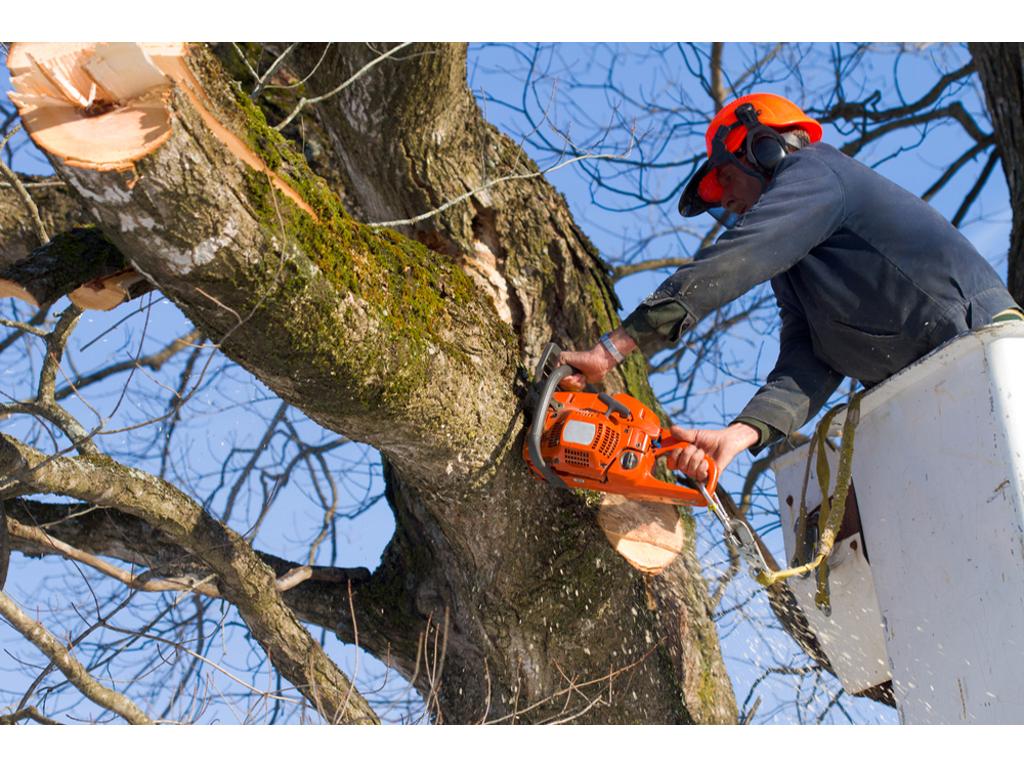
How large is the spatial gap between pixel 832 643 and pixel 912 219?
1.33m

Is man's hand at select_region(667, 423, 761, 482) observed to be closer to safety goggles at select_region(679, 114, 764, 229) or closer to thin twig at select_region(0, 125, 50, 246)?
safety goggles at select_region(679, 114, 764, 229)

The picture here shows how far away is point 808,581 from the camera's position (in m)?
3.18

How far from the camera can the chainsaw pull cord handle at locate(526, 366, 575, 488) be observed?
2.74 meters

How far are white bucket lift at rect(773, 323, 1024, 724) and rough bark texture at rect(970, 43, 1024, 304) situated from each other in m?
2.12

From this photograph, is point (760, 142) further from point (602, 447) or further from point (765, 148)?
point (602, 447)

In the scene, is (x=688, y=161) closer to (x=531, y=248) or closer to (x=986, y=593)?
(x=531, y=248)

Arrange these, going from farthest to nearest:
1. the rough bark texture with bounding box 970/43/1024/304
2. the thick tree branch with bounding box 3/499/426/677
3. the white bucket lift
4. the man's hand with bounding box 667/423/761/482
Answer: the rough bark texture with bounding box 970/43/1024/304
the thick tree branch with bounding box 3/499/426/677
the man's hand with bounding box 667/423/761/482
the white bucket lift

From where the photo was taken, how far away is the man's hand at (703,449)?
2.85 m

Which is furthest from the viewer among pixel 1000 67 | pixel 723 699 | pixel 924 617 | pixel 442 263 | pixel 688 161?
pixel 688 161

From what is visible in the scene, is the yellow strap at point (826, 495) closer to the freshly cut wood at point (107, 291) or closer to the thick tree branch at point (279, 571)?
the thick tree branch at point (279, 571)

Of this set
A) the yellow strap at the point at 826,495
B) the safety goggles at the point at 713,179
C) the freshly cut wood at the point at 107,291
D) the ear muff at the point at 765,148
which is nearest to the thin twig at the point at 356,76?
the freshly cut wood at the point at 107,291

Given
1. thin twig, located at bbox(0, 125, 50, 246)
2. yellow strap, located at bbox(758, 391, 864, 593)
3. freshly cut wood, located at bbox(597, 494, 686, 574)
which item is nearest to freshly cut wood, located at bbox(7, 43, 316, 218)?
thin twig, located at bbox(0, 125, 50, 246)

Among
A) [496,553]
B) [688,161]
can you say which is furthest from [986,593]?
[688,161]

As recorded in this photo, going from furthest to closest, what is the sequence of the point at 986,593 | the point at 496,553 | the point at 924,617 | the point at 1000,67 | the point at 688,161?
the point at 688,161, the point at 1000,67, the point at 496,553, the point at 924,617, the point at 986,593
